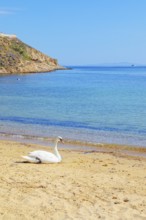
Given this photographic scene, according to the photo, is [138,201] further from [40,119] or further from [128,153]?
[40,119]

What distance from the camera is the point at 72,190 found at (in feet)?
36.8

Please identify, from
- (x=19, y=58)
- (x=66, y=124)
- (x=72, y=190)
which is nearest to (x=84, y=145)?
(x=66, y=124)

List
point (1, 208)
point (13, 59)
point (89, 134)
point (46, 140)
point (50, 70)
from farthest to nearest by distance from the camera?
point (50, 70) < point (13, 59) < point (89, 134) < point (46, 140) < point (1, 208)

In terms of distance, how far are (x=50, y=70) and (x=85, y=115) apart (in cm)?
12029

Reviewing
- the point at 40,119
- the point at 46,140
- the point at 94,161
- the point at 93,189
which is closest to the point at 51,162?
the point at 94,161

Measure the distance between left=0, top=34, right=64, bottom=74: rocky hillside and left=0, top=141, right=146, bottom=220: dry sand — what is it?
10683 centimetres

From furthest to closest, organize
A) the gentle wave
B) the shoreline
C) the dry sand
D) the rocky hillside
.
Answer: the rocky hillside, the gentle wave, the shoreline, the dry sand

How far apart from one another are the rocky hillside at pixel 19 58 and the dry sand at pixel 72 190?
107m

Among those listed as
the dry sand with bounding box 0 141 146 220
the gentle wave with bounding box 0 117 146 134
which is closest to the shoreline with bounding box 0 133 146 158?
the dry sand with bounding box 0 141 146 220

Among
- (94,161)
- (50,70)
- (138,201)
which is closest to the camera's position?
(138,201)

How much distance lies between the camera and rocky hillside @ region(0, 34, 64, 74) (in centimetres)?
12349

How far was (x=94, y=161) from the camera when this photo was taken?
16.5 m

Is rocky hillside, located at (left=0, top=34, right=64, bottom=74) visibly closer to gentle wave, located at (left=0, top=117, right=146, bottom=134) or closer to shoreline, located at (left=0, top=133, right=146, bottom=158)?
gentle wave, located at (left=0, top=117, right=146, bottom=134)

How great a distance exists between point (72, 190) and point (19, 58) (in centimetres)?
11949
